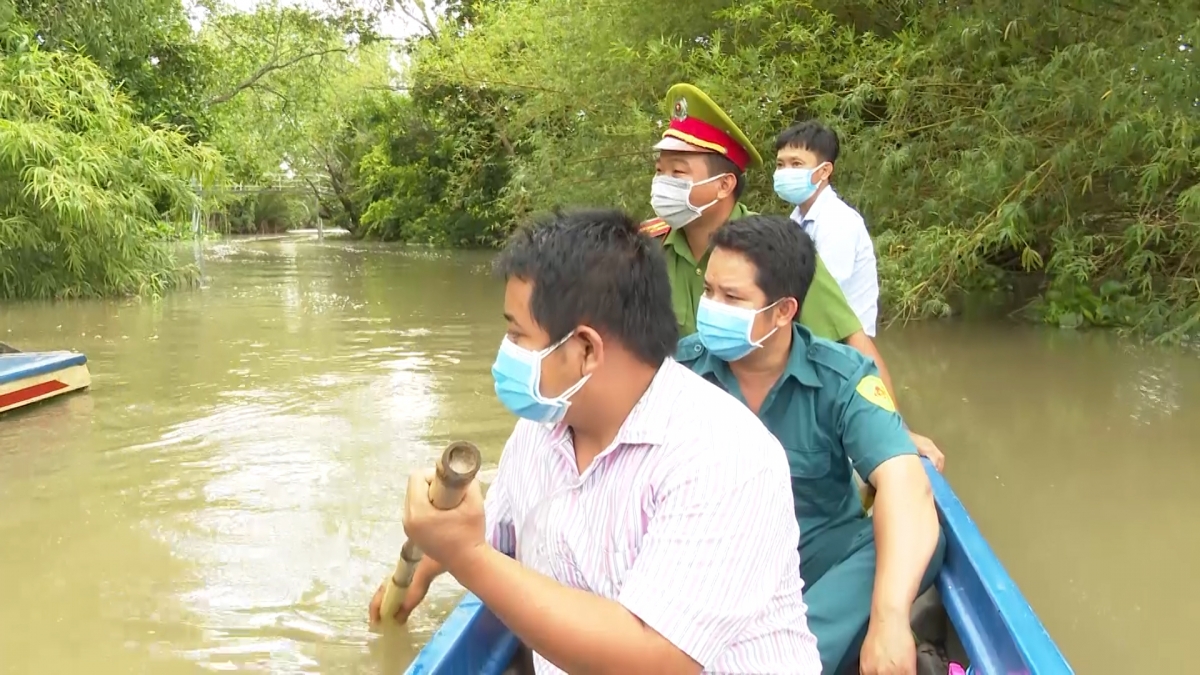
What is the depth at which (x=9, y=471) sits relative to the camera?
4.59 m

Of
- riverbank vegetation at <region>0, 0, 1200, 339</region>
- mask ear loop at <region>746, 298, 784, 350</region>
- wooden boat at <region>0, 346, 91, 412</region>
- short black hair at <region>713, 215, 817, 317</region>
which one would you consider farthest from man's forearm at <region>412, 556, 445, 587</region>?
riverbank vegetation at <region>0, 0, 1200, 339</region>

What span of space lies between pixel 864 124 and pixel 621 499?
25.7 feet

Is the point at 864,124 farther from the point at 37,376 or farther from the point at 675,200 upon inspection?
the point at 37,376

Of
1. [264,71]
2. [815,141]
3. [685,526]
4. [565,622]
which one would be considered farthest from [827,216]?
[264,71]

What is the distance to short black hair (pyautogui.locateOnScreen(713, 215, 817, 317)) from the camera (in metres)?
2.22

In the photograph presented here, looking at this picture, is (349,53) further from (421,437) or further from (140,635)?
(140,635)

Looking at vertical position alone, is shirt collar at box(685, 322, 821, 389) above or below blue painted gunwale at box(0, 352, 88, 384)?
above

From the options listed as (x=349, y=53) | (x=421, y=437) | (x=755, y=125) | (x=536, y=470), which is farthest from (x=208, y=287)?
(x=536, y=470)

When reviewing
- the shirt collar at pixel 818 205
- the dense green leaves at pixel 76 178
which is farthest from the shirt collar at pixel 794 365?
the dense green leaves at pixel 76 178

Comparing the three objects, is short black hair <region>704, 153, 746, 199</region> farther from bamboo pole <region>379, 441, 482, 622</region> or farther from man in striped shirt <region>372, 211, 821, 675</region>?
bamboo pole <region>379, 441, 482, 622</region>

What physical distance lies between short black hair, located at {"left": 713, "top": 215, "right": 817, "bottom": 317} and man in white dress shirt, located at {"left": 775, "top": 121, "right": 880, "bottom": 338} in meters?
0.71

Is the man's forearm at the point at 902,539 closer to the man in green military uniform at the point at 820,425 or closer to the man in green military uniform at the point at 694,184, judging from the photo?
the man in green military uniform at the point at 820,425

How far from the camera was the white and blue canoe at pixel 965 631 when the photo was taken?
5.88 ft

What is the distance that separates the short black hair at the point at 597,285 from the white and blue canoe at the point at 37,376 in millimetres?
4932
